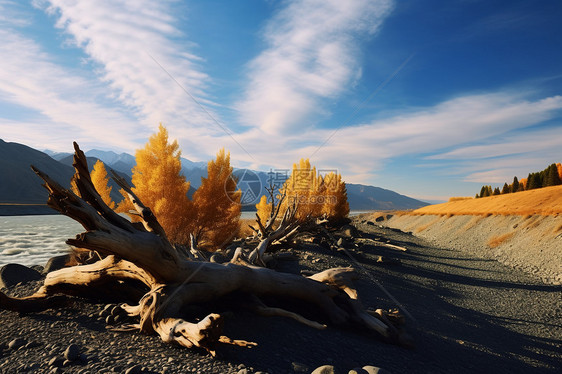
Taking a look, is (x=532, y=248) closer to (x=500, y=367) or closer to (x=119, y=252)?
(x=500, y=367)

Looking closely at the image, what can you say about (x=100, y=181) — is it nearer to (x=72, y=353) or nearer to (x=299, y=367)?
(x=72, y=353)

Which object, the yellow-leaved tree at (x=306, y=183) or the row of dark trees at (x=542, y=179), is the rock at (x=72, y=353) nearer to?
the yellow-leaved tree at (x=306, y=183)

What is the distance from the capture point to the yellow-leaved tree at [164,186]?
20703mm

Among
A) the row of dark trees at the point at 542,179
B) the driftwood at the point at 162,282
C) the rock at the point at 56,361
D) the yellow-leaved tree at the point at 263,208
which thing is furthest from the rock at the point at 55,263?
the row of dark trees at the point at 542,179

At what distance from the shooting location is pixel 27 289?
23.6ft

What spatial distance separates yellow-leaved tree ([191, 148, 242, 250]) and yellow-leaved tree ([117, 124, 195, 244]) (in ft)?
3.67

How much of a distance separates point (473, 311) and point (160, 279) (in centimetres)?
1061

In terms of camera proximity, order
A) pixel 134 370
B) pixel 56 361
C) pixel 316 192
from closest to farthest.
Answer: pixel 134 370 < pixel 56 361 < pixel 316 192

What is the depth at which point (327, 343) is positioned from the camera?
461cm

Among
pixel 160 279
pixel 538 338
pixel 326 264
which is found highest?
pixel 160 279

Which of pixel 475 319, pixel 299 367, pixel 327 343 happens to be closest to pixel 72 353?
pixel 299 367

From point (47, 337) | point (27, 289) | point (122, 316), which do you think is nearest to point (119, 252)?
point (122, 316)

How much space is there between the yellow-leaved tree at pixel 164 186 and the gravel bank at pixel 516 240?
23.2 m

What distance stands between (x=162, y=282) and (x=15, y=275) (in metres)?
6.97
